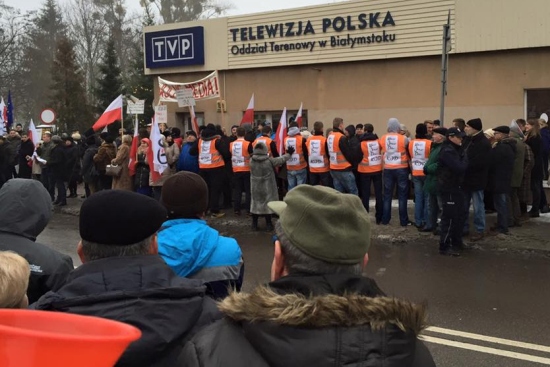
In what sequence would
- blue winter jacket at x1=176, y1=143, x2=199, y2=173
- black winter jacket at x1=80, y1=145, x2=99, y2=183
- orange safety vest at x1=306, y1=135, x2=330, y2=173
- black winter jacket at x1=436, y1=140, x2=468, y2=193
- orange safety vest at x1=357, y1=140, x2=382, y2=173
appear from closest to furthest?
black winter jacket at x1=436, y1=140, x2=468, y2=193 < orange safety vest at x1=357, y1=140, x2=382, y2=173 < orange safety vest at x1=306, y1=135, x2=330, y2=173 < blue winter jacket at x1=176, y1=143, x2=199, y2=173 < black winter jacket at x1=80, y1=145, x2=99, y2=183

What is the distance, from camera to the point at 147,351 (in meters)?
1.87

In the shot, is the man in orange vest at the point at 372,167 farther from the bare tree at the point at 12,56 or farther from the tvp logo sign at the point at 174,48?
the bare tree at the point at 12,56

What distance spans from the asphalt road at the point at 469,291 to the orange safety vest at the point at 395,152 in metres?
1.52

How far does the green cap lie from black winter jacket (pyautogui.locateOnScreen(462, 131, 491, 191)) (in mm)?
7933

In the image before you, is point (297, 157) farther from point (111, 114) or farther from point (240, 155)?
point (111, 114)

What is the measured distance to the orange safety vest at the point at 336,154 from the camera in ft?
38.1

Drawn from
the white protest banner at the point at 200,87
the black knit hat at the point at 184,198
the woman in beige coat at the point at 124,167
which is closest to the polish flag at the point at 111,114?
the woman in beige coat at the point at 124,167

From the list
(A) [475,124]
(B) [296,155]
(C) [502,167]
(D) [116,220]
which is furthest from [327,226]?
(B) [296,155]

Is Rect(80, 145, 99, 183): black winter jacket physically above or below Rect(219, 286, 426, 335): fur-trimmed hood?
below

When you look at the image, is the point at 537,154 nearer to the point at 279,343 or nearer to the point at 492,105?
the point at 492,105

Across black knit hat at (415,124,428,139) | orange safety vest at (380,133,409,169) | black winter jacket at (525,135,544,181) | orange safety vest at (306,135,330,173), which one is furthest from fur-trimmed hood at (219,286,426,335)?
black winter jacket at (525,135,544,181)

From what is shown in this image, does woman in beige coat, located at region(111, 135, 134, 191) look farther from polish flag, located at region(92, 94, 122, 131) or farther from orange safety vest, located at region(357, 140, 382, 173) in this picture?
orange safety vest, located at region(357, 140, 382, 173)

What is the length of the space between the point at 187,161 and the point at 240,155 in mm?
1327

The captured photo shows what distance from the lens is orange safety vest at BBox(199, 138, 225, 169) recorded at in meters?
12.9
